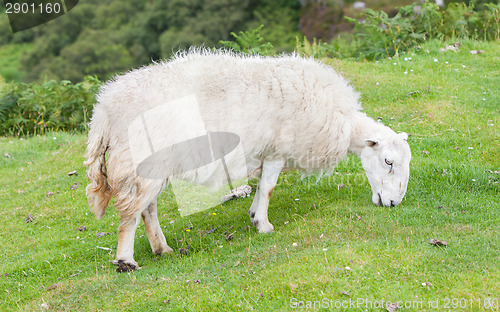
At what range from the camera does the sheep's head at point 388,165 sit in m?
6.55

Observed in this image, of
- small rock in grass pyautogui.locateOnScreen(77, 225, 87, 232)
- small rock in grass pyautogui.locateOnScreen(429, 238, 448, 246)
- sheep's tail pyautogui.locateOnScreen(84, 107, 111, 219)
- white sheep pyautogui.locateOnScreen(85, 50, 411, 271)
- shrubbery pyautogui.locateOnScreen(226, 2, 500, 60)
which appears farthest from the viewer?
shrubbery pyautogui.locateOnScreen(226, 2, 500, 60)

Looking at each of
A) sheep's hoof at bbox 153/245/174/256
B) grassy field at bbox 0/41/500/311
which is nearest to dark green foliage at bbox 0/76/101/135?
grassy field at bbox 0/41/500/311

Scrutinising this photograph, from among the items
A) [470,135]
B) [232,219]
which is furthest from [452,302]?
[470,135]

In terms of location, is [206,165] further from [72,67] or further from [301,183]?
[72,67]

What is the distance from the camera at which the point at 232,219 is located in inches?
286

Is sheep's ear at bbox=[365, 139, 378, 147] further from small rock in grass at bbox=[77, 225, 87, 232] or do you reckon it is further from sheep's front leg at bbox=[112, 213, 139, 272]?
small rock in grass at bbox=[77, 225, 87, 232]

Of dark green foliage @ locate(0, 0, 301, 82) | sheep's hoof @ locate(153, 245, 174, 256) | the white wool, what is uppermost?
the white wool

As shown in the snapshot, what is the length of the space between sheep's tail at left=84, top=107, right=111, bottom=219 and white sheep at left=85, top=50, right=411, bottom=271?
0.4 inches

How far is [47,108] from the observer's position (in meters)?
13.4

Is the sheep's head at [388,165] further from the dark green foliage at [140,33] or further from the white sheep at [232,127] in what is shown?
the dark green foliage at [140,33]

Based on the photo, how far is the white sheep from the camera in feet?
19.3

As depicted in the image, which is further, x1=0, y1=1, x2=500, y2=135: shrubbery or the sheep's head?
x1=0, y1=1, x2=500, y2=135: shrubbery

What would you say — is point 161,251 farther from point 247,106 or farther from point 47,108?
point 47,108

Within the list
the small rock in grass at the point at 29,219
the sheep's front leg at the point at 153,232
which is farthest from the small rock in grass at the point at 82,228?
the sheep's front leg at the point at 153,232
